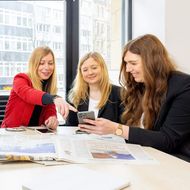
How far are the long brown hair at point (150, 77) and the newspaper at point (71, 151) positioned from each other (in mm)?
271

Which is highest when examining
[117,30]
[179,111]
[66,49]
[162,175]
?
[117,30]

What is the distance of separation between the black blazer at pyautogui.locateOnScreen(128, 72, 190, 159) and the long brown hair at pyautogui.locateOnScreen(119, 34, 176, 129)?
0.23 feet

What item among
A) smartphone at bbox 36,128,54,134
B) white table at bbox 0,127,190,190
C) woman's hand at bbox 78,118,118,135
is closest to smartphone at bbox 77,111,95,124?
woman's hand at bbox 78,118,118,135

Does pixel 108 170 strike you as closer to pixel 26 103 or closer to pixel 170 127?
pixel 170 127

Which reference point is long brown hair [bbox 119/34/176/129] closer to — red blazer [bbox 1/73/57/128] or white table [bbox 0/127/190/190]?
white table [bbox 0/127/190/190]

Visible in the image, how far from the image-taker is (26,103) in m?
2.04

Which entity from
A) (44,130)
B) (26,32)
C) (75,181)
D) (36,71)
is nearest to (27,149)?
(75,181)

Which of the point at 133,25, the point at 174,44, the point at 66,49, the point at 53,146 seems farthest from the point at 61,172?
the point at 133,25

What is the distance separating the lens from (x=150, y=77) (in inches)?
61.9

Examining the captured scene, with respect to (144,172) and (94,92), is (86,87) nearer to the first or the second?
(94,92)

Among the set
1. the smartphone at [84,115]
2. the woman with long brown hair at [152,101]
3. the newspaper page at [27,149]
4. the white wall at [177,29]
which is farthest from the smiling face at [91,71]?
the newspaper page at [27,149]

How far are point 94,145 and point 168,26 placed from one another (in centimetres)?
151

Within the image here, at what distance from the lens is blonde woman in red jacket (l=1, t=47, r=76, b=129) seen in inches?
72.5

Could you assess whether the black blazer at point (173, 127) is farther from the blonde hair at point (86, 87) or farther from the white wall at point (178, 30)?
the white wall at point (178, 30)
